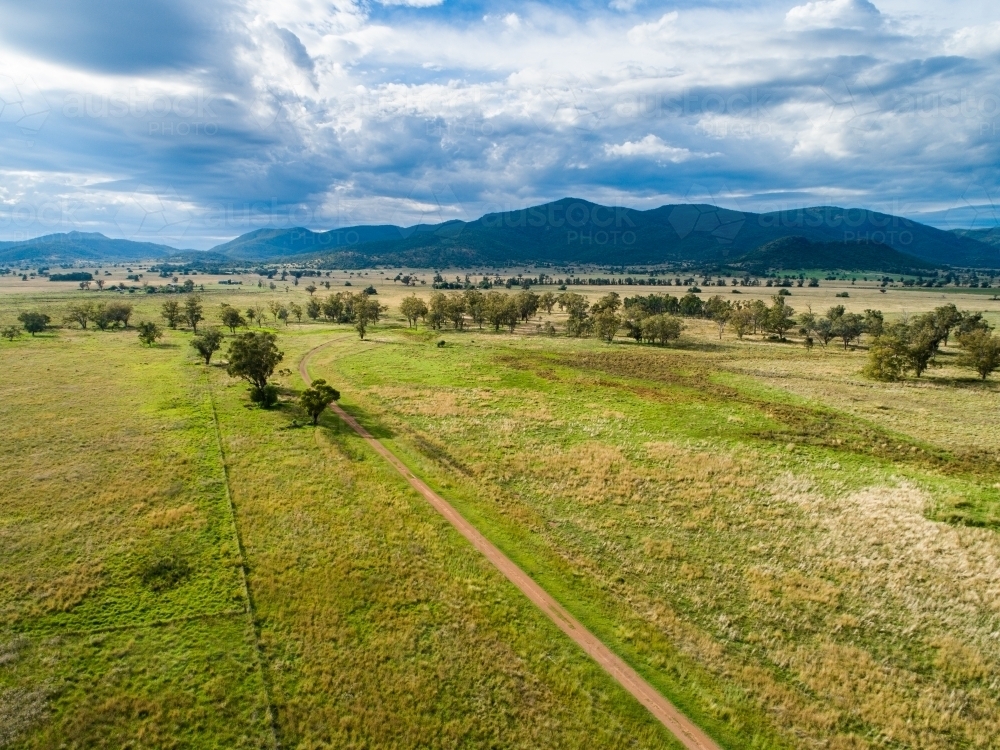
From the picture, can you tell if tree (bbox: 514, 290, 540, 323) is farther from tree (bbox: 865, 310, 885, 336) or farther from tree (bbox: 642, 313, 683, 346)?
tree (bbox: 865, 310, 885, 336)

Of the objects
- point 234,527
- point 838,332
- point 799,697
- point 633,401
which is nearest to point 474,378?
point 633,401

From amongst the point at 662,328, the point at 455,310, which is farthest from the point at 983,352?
the point at 455,310

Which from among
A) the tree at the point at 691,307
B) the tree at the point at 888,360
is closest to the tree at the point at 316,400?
the tree at the point at 888,360

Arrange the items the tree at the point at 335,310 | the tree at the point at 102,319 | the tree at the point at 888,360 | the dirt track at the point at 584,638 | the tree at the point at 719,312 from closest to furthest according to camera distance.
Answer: the dirt track at the point at 584,638
the tree at the point at 888,360
the tree at the point at 102,319
the tree at the point at 719,312
the tree at the point at 335,310

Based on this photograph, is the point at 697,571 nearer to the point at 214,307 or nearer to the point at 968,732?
the point at 968,732

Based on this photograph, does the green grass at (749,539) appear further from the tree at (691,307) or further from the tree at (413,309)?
the tree at (691,307)

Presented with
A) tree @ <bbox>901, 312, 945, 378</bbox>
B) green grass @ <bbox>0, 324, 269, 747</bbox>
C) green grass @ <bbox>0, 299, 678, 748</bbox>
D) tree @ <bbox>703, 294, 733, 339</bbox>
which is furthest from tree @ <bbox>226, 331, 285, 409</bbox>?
tree @ <bbox>703, 294, 733, 339</bbox>
